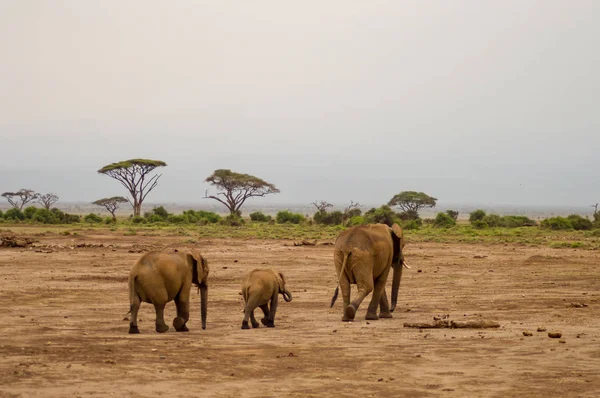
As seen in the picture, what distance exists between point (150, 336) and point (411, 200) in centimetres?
7945

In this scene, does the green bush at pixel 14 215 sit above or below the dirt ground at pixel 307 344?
above

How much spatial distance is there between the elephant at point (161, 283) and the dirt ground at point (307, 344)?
0.38 metres

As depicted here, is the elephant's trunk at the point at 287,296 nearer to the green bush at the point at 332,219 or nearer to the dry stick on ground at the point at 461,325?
the dry stick on ground at the point at 461,325

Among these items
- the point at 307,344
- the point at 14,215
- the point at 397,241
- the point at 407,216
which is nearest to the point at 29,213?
the point at 14,215

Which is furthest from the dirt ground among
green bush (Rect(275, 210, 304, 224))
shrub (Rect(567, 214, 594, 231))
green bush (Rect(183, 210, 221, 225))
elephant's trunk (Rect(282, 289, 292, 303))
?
green bush (Rect(275, 210, 304, 224))

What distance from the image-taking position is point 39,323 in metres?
14.2

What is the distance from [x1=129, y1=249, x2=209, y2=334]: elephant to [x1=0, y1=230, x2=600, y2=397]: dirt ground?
1.25ft

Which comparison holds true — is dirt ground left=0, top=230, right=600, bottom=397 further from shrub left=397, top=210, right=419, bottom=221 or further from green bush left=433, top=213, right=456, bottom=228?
shrub left=397, top=210, right=419, bottom=221

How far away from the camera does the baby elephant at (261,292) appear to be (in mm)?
14352

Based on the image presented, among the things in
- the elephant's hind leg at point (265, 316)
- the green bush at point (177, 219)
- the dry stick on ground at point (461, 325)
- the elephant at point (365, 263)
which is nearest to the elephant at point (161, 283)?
the elephant's hind leg at point (265, 316)

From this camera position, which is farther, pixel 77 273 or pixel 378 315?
pixel 77 273

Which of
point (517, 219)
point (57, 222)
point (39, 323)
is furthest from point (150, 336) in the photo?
point (517, 219)

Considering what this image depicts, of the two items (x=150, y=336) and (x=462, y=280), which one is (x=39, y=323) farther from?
(x=462, y=280)

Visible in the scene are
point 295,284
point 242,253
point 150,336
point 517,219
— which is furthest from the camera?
point 517,219
